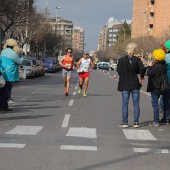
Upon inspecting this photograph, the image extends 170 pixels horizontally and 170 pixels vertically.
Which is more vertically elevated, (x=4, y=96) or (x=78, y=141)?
(x=4, y=96)

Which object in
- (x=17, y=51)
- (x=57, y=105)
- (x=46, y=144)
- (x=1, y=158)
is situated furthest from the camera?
(x=57, y=105)

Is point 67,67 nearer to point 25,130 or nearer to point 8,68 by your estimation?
point 8,68

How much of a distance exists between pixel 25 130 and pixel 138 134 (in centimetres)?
241

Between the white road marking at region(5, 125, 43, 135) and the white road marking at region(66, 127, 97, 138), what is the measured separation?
714 millimetres

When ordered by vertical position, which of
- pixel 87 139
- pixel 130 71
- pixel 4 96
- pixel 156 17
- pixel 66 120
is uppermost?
pixel 156 17

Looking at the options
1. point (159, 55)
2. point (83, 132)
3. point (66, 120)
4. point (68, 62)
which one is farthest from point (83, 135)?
point (68, 62)

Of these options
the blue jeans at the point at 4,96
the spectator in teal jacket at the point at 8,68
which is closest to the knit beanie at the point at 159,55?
the spectator in teal jacket at the point at 8,68

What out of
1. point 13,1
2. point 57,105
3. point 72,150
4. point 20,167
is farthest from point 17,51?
point 13,1

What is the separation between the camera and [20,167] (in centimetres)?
649

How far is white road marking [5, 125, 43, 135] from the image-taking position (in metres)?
9.48

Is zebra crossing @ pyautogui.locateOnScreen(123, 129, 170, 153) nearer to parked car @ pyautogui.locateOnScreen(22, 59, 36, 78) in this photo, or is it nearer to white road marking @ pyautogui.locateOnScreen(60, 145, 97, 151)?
white road marking @ pyautogui.locateOnScreen(60, 145, 97, 151)

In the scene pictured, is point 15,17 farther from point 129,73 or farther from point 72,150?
point 72,150

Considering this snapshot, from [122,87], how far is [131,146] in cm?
263

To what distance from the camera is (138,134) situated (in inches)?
389
